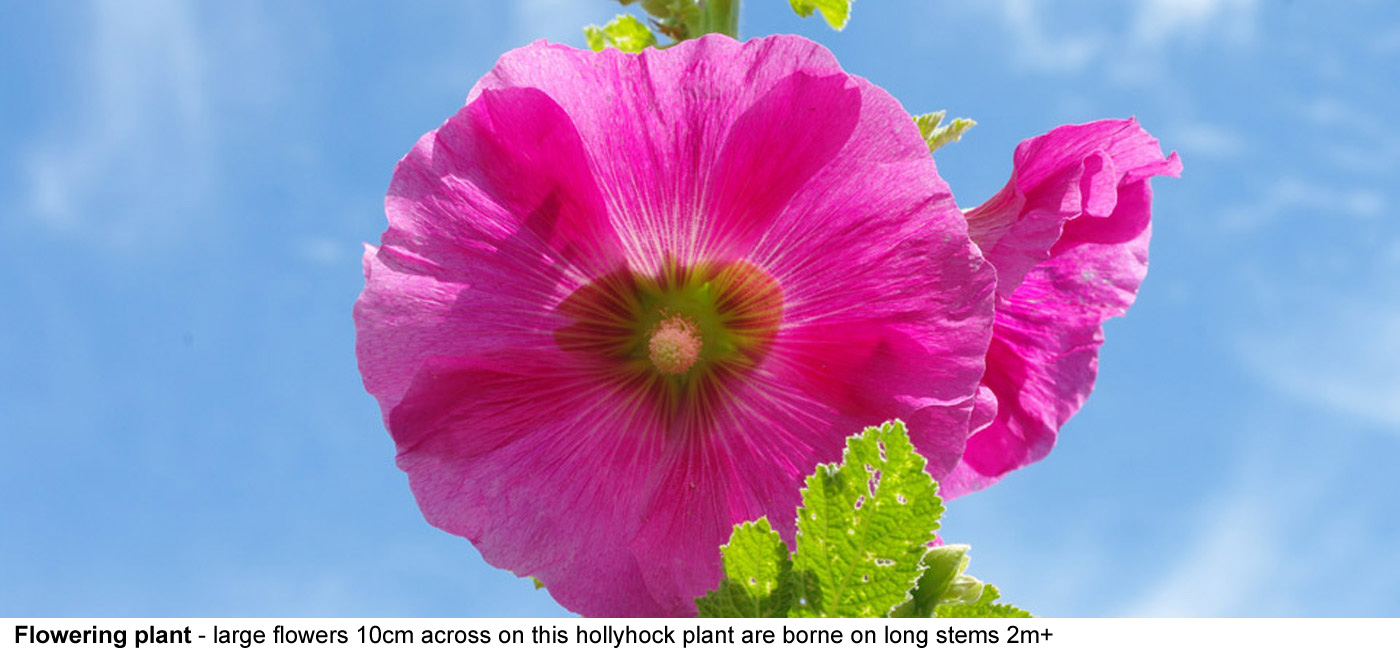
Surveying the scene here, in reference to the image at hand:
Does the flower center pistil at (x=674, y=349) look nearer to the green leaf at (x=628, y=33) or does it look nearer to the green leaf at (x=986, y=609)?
the green leaf at (x=986, y=609)

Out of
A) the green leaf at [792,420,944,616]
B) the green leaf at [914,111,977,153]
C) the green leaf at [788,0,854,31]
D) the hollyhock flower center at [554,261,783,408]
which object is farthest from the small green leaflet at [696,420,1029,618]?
the green leaf at [788,0,854,31]

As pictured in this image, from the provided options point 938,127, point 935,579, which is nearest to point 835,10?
point 938,127

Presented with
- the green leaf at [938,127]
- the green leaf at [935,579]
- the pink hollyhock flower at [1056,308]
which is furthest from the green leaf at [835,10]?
the green leaf at [935,579]

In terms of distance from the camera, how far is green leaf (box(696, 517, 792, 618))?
3.41 ft

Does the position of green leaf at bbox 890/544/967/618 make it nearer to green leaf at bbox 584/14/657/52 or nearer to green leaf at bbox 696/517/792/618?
green leaf at bbox 696/517/792/618

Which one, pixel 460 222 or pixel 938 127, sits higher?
pixel 938 127

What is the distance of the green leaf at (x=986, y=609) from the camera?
3.74ft

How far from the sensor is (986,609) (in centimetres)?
115

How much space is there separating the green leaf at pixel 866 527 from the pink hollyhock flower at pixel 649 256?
0.19 metres

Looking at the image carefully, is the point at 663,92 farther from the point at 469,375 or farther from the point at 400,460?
the point at 400,460

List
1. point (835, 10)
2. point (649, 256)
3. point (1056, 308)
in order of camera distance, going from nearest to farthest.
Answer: point (649, 256), point (1056, 308), point (835, 10)

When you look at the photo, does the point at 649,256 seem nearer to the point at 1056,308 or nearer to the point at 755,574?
the point at 755,574

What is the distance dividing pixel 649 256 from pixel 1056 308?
0.61 metres
